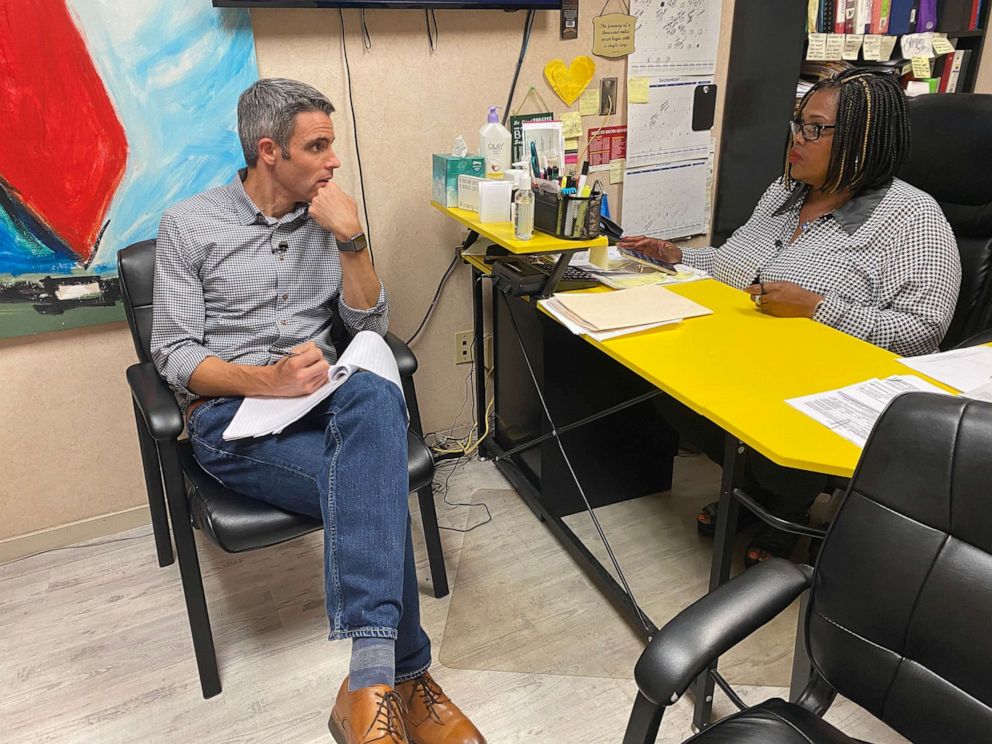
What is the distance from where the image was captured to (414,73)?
1.97 metres

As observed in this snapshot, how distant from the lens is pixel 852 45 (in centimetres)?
241

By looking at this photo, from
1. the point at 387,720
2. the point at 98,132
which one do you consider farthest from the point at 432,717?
the point at 98,132

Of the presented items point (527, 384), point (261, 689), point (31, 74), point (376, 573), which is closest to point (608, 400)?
point (527, 384)

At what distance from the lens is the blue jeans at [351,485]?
125cm

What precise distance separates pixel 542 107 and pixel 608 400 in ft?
2.98

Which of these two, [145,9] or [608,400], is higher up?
[145,9]

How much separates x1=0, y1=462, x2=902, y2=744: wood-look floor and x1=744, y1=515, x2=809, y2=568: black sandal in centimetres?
20

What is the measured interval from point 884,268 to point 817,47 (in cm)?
114

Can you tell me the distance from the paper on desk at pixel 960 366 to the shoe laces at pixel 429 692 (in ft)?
3.57

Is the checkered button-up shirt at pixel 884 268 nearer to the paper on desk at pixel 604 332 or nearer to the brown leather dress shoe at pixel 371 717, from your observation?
the paper on desk at pixel 604 332

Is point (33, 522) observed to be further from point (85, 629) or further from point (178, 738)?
point (178, 738)

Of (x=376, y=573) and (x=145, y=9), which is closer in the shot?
(x=376, y=573)

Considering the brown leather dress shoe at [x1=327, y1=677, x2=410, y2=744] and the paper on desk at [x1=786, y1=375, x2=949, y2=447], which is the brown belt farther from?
the paper on desk at [x1=786, y1=375, x2=949, y2=447]

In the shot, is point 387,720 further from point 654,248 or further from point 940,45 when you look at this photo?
point 940,45
